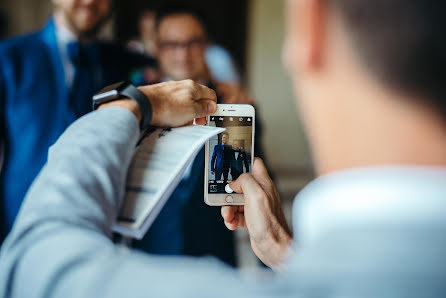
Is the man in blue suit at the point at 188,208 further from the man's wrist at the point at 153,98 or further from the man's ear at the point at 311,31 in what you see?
the man's ear at the point at 311,31

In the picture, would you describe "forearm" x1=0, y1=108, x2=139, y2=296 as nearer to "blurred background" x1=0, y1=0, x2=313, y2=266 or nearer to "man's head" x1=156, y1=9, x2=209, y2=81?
"man's head" x1=156, y1=9, x2=209, y2=81

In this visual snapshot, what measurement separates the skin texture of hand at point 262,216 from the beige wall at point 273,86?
7.53ft

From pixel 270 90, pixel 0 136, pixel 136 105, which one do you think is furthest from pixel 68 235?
pixel 270 90

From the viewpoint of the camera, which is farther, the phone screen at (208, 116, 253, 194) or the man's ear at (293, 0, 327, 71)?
the phone screen at (208, 116, 253, 194)

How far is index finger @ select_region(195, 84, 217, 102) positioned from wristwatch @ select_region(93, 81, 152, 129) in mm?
61

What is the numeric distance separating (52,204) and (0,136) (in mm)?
269

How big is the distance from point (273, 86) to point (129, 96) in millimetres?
2862

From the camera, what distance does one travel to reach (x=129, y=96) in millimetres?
393

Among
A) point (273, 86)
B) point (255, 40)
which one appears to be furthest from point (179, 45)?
point (255, 40)

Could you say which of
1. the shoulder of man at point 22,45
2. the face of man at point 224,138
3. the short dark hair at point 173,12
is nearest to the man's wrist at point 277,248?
the face of man at point 224,138

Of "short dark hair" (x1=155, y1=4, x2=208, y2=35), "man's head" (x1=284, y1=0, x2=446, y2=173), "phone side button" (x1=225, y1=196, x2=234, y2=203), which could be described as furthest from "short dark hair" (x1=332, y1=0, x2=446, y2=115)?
"short dark hair" (x1=155, y1=4, x2=208, y2=35)

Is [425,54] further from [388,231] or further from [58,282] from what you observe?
[58,282]

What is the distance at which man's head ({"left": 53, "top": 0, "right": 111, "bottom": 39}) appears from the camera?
0.54 m

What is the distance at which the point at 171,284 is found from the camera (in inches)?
Result: 10.3
